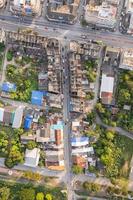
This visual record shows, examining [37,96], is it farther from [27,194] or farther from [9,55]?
[27,194]

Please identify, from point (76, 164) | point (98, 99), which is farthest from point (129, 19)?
point (76, 164)

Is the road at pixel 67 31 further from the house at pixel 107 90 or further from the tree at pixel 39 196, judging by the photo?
the tree at pixel 39 196

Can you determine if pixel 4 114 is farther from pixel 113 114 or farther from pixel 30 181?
pixel 113 114

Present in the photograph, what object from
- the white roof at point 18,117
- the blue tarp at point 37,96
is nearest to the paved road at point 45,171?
the white roof at point 18,117

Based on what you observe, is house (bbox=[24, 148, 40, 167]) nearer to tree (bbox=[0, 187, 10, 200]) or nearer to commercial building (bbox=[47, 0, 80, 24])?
tree (bbox=[0, 187, 10, 200])

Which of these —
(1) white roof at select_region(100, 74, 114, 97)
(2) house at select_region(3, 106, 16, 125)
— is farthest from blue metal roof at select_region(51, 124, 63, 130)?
(1) white roof at select_region(100, 74, 114, 97)

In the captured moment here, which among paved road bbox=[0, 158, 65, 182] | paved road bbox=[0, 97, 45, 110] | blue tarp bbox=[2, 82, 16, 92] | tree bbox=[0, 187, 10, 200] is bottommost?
tree bbox=[0, 187, 10, 200]
